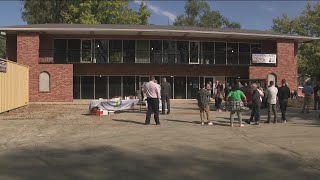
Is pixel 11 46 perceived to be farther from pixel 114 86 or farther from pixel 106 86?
pixel 114 86

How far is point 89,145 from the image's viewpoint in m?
11.0

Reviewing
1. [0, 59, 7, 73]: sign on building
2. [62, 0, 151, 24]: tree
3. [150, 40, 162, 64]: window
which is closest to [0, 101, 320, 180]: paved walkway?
[0, 59, 7, 73]: sign on building

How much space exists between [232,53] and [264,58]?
8.46ft

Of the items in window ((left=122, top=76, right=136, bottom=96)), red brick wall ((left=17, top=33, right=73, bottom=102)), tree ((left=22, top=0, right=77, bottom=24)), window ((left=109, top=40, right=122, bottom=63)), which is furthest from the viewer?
tree ((left=22, top=0, right=77, bottom=24))

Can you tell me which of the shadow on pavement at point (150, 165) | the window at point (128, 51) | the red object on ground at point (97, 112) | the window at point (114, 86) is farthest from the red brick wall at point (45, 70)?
the shadow on pavement at point (150, 165)

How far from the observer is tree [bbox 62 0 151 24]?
47906mm

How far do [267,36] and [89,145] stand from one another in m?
25.3

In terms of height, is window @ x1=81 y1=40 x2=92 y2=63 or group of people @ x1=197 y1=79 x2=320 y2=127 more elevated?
window @ x1=81 y1=40 x2=92 y2=63

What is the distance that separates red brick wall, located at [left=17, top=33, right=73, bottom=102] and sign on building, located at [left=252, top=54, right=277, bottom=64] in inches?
537

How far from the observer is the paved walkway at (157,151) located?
7801mm


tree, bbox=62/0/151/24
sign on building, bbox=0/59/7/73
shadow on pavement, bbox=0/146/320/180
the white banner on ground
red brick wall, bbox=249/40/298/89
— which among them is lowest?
shadow on pavement, bbox=0/146/320/180

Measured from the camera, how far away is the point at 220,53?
35281mm

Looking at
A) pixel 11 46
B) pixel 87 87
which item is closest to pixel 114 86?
pixel 87 87

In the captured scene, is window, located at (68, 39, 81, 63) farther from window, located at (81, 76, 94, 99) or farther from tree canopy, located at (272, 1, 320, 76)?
tree canopy, located at (272, 1, 320, 76)
